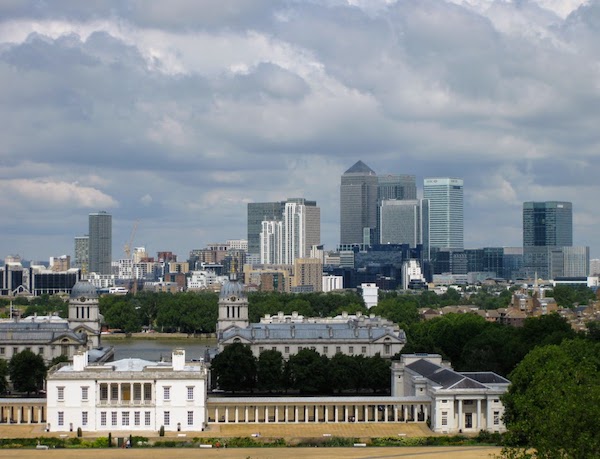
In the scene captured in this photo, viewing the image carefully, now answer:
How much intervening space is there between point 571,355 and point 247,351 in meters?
27.1

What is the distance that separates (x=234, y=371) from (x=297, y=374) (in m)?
4.51

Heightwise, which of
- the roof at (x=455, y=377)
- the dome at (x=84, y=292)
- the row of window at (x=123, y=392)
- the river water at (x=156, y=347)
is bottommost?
the river water at (x=156, y=347)

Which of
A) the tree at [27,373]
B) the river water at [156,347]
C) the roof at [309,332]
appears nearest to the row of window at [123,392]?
the tree at [27,373]

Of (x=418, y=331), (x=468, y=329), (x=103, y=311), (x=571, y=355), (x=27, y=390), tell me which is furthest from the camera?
(x=103, y=311)

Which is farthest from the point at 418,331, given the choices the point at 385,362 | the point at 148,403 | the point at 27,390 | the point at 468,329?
the point at 148,403

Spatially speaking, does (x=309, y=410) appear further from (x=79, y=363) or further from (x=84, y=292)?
(x=84, y=292)

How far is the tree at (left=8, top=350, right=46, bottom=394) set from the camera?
90.9m

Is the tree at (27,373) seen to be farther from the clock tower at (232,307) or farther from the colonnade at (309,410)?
the clock tower at (232,307)

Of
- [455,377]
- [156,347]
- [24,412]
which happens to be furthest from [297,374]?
[156,347]

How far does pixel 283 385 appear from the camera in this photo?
304 ft

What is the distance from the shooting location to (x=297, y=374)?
9181cm

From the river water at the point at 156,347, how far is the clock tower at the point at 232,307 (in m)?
3.02

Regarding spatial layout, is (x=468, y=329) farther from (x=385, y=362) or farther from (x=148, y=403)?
(x=148, y=403)

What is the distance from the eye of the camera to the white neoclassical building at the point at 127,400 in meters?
75.4
